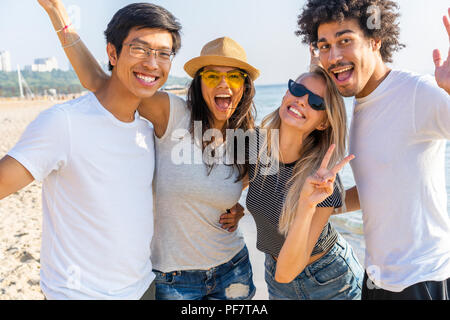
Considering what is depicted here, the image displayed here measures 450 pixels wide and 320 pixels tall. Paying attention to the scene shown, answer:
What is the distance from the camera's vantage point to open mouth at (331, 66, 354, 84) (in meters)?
2.82

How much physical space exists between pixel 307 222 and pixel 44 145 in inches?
66.1

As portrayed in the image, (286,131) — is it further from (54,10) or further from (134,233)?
(54,10)

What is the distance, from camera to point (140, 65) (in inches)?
102

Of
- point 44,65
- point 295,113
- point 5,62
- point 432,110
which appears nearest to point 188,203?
point 295,113

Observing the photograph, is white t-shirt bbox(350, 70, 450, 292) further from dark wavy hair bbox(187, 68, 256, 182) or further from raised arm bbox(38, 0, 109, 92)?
raised arm bbox(38, 0, 109, 92)

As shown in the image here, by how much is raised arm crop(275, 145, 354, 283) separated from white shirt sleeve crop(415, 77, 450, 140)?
50 centimetres

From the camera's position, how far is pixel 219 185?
303 centimetres

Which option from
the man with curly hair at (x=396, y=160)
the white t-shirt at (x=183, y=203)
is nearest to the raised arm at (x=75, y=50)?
the white t-shirt at (x=183, y=203)

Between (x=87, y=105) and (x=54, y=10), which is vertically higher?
(x=54, y=10)

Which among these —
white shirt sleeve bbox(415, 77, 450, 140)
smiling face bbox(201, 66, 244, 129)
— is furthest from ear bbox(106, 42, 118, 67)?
white shirt sleeve bbox(415, 77, 450, 140)

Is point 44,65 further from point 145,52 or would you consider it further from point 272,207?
point 272,207

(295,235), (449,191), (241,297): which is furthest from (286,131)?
(449,191)

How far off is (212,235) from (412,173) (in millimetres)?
1523

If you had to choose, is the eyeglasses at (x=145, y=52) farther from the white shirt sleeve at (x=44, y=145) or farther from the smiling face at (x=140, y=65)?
the white shirt sleeve at (x=44, y=145)
